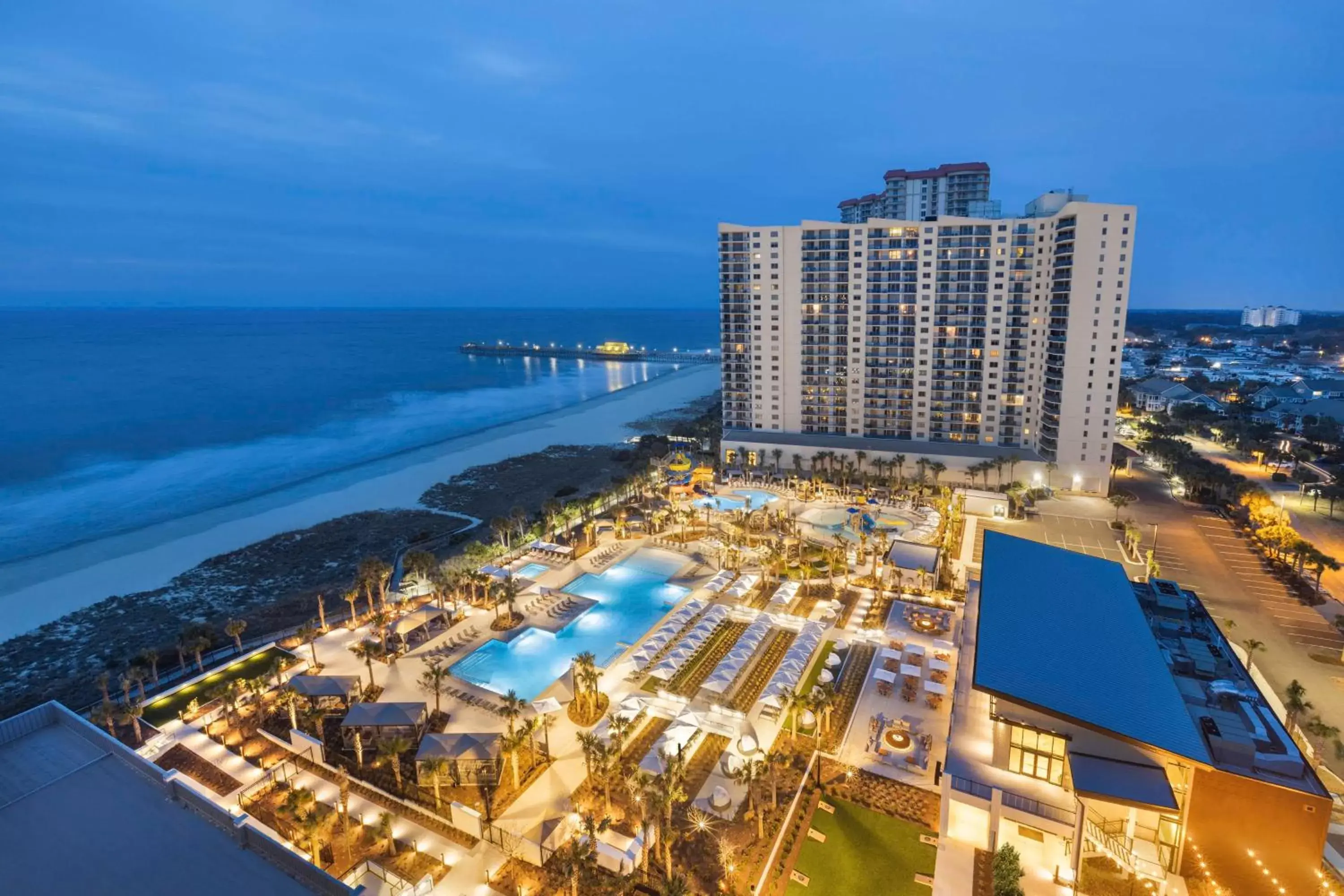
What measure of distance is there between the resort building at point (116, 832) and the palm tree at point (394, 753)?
583cm

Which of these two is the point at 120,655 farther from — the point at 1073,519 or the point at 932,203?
the point at 932,203

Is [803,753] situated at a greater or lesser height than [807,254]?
lesser

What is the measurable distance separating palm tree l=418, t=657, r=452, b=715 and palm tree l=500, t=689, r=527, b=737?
3067mm

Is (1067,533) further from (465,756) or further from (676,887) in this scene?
(465,756)

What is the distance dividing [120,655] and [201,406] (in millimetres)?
95152

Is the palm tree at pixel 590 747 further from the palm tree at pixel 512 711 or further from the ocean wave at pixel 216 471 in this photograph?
the ocean wave at pixel 216 471

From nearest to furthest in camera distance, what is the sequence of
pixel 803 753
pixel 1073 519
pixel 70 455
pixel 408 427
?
1. pixel 803 753
2. pixel 1073 519
3. pixel 70 455
4. pixel 408 427

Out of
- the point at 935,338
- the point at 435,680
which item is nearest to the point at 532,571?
the point at 435,680

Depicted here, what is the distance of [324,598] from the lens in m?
41.9

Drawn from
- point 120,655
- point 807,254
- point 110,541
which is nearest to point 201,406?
point 110,541

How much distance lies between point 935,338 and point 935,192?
148 feet

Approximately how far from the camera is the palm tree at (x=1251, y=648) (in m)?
27.7

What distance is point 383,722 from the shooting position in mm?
24906

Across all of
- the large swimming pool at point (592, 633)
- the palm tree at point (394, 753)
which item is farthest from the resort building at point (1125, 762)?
the palm tree at point (394, 753)
